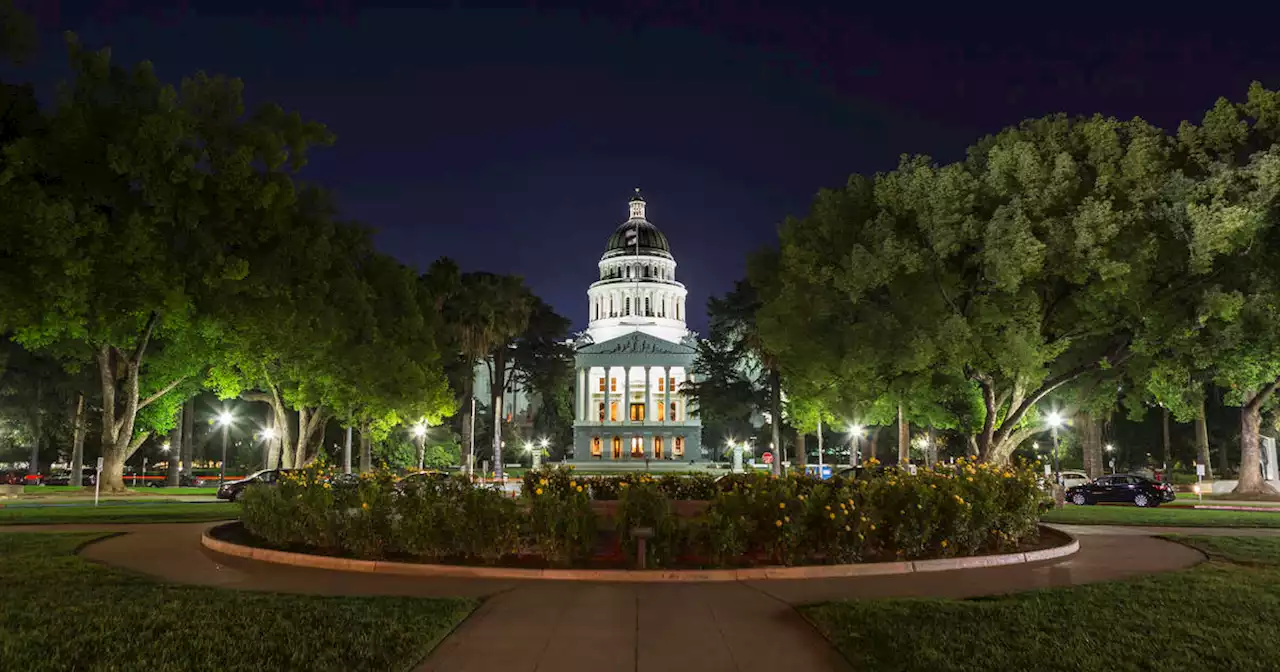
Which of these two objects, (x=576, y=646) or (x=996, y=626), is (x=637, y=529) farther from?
(x=996, y=626)

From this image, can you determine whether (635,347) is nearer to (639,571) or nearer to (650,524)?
(650,524)

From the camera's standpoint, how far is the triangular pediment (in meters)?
→ 104

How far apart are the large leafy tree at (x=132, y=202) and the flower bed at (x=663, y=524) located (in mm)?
16047

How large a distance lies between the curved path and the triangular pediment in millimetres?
86422

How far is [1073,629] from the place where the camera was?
9.41 meters

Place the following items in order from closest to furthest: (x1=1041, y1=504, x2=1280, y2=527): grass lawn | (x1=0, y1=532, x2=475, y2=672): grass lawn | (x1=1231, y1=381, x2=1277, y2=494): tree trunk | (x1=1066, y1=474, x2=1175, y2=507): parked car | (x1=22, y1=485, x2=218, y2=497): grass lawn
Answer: (x1=0, y1=532, x2=475, y2=672): grass lawn
(x1=1041, y1=504, x2=1280, y2=527): grass lawn
(x1=1066, y1=474, x2=1175, y2=507): parked car
(x1=22, y1=485, x2=218, y2=497): grass lawn
(x1=1231, y1=381, x2=1277, y2=494): tree trunk

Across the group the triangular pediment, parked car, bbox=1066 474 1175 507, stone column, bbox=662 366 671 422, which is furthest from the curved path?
the triangular pediment

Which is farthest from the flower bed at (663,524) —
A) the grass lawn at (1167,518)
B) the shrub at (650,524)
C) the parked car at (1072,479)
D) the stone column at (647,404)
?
the stone column at (647,404)

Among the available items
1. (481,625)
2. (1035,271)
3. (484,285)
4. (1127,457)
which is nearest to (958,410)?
(1035,271)

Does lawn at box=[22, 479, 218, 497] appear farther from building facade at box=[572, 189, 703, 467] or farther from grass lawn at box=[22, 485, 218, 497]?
building facade at box=[572, 189, 703, 467]

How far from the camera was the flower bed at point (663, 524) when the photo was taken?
1384 centimetres

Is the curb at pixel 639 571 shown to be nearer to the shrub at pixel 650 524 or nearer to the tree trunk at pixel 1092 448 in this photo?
the shrub at pixel 650 524

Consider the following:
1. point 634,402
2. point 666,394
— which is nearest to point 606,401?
point 634,402

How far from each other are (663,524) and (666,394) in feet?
297
